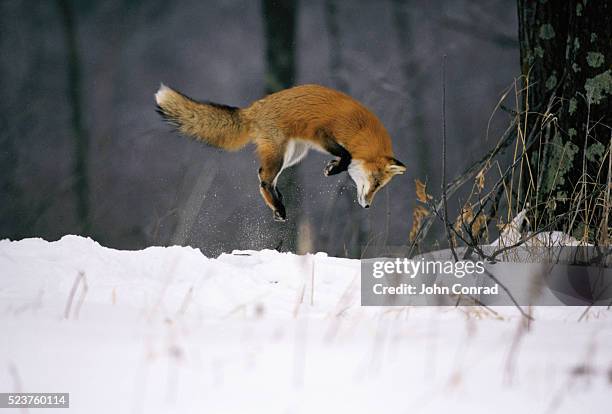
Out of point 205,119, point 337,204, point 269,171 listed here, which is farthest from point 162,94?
point 337,204

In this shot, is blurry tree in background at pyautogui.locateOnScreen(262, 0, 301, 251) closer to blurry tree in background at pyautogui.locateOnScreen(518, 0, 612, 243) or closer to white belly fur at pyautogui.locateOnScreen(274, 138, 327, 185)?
white belly fur at pyautogui.locateOnScreen(274, 138, 327, 185)

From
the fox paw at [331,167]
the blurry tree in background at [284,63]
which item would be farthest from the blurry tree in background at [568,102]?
the blurry tree in background at [284,63]

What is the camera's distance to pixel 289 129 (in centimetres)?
380

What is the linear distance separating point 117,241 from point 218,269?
2.61 m

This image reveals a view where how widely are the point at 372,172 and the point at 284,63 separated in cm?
125

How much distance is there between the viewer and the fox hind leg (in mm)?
3771

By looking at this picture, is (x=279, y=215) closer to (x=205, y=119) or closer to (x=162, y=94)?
(x=205, y=119)

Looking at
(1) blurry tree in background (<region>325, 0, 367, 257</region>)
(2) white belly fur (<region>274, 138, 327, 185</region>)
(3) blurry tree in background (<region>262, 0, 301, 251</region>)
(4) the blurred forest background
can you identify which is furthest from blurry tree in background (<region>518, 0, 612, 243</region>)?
(1) blurry tree in background (<region>325, 0, 367, 257</region>)

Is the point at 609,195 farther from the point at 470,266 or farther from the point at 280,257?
the point at 280,257

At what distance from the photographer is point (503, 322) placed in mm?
1615

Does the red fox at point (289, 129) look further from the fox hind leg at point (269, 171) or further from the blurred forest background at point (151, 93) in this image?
the blurred forest background at point (151, 93)

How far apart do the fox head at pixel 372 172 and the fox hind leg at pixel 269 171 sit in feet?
1.61

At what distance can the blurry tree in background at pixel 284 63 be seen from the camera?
435cm

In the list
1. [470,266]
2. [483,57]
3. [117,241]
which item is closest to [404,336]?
[470,266]
